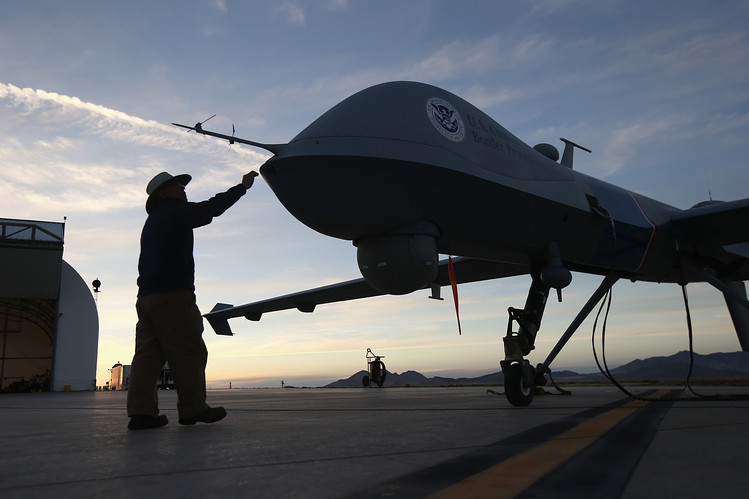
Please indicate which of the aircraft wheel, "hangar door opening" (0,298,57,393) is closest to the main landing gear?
the aircraft wheel

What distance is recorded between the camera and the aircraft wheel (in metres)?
5.76

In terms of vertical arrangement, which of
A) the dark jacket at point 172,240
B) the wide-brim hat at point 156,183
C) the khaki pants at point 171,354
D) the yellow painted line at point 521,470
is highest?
the wide-brim hat at point 156,183

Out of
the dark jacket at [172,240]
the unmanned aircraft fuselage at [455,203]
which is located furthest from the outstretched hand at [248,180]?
the unmanned aircraft fuselage at [455,203]

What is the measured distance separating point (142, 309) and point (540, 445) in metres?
3.14

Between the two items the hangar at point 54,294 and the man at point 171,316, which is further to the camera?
the hangar at point 54,294

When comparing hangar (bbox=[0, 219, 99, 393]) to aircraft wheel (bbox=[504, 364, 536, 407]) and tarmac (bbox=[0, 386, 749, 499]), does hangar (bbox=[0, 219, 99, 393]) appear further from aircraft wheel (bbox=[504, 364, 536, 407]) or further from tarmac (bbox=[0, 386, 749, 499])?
aircraft wheel (bbox=[504, 364, 536, 407])

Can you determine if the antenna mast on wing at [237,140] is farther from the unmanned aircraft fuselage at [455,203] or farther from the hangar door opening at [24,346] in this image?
the hangar door opening at [24,346]

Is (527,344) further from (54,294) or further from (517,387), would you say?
(54,294)

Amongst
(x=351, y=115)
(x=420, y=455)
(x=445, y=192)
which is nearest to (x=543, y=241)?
(x=445, y=192)

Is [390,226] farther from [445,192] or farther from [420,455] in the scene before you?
[420,455]

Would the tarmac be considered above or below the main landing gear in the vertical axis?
below

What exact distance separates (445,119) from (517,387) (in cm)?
302

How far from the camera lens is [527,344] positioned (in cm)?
639

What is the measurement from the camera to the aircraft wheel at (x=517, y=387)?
5762 mm
